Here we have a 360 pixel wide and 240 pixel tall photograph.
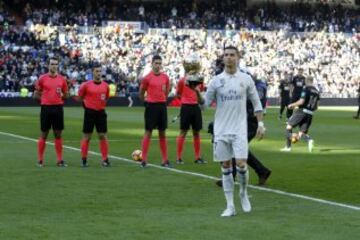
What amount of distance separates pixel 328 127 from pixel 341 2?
42.8 m

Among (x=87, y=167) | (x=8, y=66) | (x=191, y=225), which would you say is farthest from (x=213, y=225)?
(x=8, y=66)

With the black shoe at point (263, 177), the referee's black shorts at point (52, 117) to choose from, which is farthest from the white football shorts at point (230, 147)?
the referee's black shorts at point (52, 117)

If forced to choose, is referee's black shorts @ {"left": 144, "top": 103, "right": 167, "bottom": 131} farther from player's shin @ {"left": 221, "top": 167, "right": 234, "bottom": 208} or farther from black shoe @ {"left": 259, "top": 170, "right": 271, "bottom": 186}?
player's shin @ {"left": 221, "top": 167, "right": 234, "bottom": 208}

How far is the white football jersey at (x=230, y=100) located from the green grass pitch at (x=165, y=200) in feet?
3.47

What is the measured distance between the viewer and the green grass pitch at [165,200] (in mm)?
9742

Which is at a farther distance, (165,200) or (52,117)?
(52,117)

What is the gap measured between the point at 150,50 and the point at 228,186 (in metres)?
52.1

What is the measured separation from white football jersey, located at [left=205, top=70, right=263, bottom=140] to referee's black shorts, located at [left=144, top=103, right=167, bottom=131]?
6266 mm

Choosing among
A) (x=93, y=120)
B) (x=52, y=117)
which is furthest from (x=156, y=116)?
(x=52, y=117)

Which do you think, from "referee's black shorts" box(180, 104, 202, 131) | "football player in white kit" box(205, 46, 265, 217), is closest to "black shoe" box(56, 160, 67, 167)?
"referee's black shorts" box(180, 104, 202, 131)

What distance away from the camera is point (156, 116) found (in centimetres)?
1738

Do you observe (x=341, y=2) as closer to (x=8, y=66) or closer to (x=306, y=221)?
(x=8, y=66)

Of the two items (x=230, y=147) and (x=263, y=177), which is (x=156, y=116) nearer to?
(x=263, y=177)

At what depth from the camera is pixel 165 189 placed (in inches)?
532
